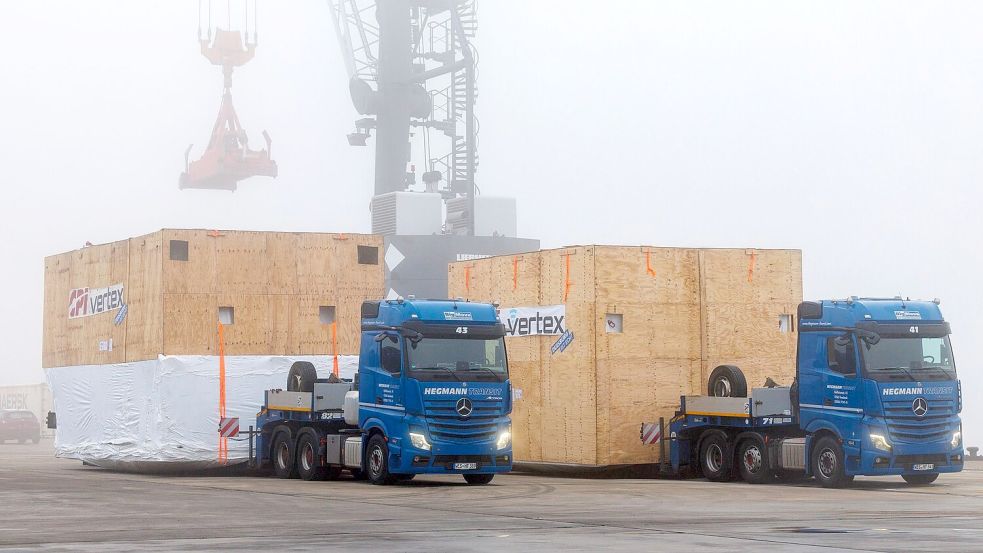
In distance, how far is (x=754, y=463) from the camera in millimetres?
24922

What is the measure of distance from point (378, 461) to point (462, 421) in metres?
1.79

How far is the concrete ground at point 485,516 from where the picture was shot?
13.1 meters

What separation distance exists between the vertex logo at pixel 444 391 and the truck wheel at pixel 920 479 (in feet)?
24.4

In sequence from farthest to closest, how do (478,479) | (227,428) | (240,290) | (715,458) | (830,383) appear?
(240,290)
(227,428)
(715,458)
(478,479)
(830,383)

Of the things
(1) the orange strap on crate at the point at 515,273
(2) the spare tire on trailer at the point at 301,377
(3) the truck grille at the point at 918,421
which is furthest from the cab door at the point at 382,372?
(3) the truck grille at the point at 918,421

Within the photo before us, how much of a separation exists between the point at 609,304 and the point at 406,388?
597cm

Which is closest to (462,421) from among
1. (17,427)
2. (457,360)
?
(457,360)

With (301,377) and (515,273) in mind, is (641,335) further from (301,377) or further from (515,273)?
(301,377)

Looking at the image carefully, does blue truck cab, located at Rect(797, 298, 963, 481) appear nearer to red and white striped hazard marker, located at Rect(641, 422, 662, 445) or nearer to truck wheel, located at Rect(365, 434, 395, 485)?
red and white striped hazard marker, located at Rect(641, 422, 662, 445)

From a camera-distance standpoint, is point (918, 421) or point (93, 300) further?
point (93, 300)

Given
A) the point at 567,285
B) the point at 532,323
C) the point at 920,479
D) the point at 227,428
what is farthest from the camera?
the point at 532,323

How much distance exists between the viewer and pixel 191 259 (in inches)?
1135

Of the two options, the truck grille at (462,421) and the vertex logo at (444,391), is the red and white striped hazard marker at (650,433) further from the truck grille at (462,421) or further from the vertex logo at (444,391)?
the vertex logo at (444,391)

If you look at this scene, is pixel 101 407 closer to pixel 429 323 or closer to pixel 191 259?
pixel 191 259
